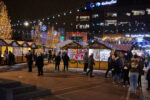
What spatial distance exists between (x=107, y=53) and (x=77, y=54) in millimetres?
3411

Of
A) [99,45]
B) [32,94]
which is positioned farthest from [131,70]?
[99,45]

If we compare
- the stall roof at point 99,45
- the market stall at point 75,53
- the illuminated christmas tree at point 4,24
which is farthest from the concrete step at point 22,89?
the illuminated christmas tree at point 4,24

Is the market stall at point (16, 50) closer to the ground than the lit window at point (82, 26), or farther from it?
closer to the ground

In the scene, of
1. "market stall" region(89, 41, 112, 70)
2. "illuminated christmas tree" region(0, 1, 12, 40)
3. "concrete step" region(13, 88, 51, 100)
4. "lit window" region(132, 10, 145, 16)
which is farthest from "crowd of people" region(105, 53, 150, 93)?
"lit window" region(132, 10, 145, 16)

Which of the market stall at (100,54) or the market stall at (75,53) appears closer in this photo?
the market stall at (100,54)

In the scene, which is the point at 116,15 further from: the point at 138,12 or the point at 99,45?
the point at 99,45

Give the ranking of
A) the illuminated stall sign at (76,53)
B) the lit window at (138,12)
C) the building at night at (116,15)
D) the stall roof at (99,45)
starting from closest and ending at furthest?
the stall roof at (99,45)
the illuminated stall sign at (76,53)
the building at night at (116,15)
the lit window at (138,12)

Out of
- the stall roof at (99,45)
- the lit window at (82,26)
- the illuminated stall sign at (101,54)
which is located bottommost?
the illuminated stall sign at (101,54)

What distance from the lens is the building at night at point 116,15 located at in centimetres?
7031

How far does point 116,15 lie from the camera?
75.1m

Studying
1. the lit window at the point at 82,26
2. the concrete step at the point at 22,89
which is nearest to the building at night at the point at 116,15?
the lit window at the point at 82,26

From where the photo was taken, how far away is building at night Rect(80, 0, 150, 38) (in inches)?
2768

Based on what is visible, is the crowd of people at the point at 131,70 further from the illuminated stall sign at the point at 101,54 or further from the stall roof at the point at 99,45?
the illuminated stall sign at the point at 101,54

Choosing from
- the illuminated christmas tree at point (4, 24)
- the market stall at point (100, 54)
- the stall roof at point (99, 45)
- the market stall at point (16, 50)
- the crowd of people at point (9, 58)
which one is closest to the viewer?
the stall roof at point (99, 45)
